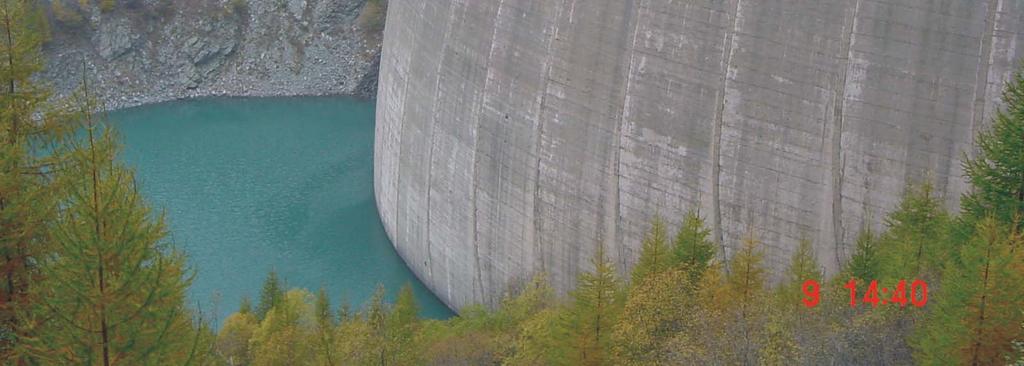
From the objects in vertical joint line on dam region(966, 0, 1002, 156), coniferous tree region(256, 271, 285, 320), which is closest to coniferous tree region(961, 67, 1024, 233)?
vertical joint line on dam region(966, 0, 1002, 156)

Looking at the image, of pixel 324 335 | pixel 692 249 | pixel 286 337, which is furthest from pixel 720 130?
pixel 286 337

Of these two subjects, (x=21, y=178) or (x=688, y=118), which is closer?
(x=21, y=178)

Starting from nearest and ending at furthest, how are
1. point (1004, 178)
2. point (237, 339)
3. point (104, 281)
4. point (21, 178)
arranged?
1. point (104, 281)
2. point (21, 178)
3. point (1004, 178)
4. point (237, 339)

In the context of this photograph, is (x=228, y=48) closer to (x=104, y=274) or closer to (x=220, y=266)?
(x=220, y=266)

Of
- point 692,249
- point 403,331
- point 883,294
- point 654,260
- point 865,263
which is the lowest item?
point 403,331

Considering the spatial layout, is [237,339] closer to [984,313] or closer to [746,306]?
[746,306]

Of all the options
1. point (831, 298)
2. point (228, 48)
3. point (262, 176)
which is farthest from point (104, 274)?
point (228, 48)

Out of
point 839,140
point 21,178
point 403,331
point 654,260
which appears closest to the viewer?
point 21,178
